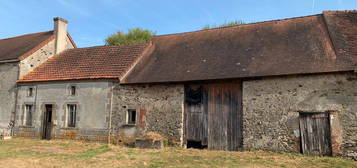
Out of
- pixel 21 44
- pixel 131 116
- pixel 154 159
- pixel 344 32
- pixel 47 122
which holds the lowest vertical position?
pixel 154 159

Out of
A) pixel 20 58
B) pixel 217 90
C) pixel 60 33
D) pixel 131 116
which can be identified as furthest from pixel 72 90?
pixel 217 90

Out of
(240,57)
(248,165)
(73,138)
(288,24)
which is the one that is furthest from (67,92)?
(288,24)

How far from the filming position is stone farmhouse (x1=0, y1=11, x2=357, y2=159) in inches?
401

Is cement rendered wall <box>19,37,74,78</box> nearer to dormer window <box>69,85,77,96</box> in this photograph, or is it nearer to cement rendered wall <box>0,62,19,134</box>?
cement rendered wall <box>0,62,19,134</box>

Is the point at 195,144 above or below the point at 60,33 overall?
below

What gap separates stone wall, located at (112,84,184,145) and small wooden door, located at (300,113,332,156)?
4.90 metres

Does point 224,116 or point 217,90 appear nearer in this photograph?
point 224,116

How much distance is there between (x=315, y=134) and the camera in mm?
10164

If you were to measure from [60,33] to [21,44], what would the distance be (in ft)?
9.04

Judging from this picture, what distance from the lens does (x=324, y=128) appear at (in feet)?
33.0

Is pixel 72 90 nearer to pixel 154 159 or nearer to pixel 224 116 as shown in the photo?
pixel 154 159

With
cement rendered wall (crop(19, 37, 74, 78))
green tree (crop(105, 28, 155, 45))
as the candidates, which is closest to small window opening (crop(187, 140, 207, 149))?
cement rendered wall (crop(19, 37, 74, 78))

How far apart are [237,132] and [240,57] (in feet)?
11.0

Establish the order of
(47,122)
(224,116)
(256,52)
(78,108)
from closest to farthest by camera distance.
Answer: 1. (224,116)
2. (256,52)
3. (78,108)
4. (47,122)
